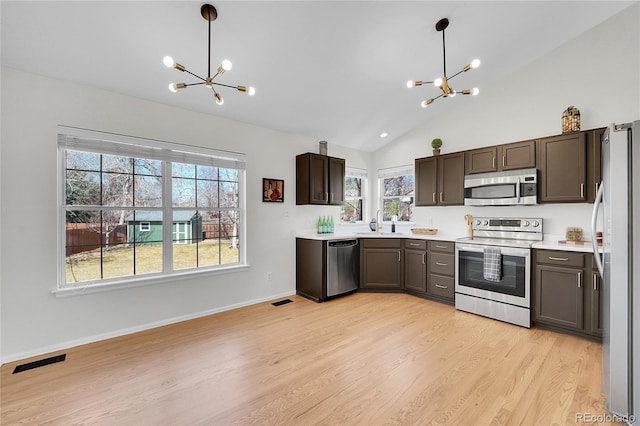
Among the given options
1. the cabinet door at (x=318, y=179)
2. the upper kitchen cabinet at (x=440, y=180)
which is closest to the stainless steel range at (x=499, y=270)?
the upper kitchen cabinet at (x=440, y=180)

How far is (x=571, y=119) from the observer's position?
3.22 meters

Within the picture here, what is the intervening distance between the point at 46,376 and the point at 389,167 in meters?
5.19

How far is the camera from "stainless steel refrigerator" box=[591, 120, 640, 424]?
1.63 metres

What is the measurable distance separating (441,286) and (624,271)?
8.00 feet

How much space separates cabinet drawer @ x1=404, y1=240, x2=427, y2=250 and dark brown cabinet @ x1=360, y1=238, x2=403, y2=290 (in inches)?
4.3

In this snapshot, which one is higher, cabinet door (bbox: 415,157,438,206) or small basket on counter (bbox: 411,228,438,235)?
cabinet door (bbox: 415,157,438,206)

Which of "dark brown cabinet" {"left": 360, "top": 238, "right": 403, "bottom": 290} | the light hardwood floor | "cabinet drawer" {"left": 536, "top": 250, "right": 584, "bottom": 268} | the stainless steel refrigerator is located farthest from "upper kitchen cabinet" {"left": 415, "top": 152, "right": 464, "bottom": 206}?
the stainless steel refrigerator

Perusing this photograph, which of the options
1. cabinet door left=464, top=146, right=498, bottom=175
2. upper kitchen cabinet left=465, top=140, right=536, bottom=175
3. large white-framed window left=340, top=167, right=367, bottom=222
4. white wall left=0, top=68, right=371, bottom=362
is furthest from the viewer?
large white-framed window left=340, top=167, right=367, bottom=222

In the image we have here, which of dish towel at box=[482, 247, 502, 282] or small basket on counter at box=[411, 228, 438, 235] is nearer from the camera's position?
dish towel at box=[482, 247, 502, 282]

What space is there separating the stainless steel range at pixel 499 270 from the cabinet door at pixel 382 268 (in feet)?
3.09

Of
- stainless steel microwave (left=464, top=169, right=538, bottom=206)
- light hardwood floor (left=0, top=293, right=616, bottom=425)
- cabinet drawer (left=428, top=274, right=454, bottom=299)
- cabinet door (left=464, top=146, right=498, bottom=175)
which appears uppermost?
cabinet door (left=464, top=146, right=498, bottom=175)

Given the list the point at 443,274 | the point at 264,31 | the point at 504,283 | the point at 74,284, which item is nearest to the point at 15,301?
the point at 74,284

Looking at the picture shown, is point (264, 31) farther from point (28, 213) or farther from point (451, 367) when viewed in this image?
point (451, 367)

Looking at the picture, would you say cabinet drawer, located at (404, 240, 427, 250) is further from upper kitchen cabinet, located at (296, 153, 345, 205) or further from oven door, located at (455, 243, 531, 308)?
upper kitchen cabinet, located at (296, 153, 345, 205)
